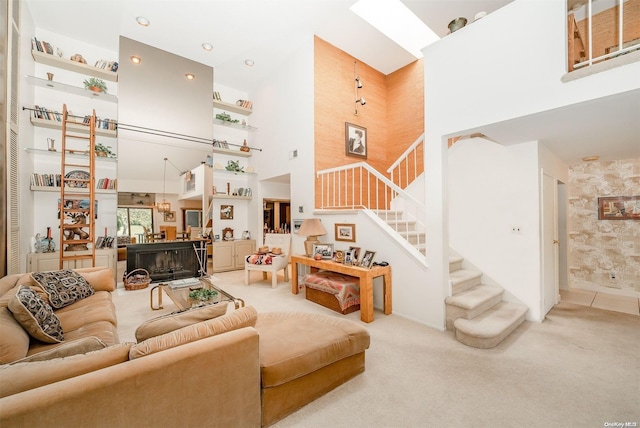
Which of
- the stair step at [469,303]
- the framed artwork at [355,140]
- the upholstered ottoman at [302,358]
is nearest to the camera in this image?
the upholstered ottoman at [302,358]

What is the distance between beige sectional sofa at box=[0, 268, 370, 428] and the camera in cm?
109

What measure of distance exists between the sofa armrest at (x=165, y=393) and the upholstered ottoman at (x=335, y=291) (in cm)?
211


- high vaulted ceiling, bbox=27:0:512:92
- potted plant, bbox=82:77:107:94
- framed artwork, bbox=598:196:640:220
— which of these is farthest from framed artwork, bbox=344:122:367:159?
potted plant, bbox=82:77:107:94

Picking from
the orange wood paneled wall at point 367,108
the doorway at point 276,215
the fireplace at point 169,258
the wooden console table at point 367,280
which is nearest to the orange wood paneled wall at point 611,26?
the orange wood paneled wall at point 367,108

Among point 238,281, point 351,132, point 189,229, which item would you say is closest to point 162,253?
point 189,229

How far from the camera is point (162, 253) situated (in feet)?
18.7

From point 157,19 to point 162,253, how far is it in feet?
14.9

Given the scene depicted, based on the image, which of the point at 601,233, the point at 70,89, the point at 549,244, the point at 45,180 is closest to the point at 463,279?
the point at 549,244

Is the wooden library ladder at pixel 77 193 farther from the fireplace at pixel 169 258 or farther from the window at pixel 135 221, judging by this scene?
the fireplace at pixel 169 258

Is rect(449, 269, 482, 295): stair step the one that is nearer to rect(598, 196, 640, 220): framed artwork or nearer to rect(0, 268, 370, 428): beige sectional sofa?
rect(0, 268, 370, 428): beige sectional sofa

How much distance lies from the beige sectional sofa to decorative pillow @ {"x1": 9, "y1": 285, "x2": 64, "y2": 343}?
0.04m

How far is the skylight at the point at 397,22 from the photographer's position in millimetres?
4617

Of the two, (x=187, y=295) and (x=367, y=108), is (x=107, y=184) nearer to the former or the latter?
(x=187, y=295)

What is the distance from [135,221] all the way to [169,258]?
41.0 inches
